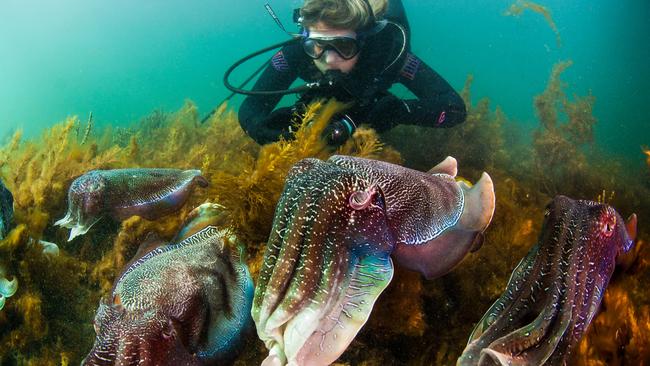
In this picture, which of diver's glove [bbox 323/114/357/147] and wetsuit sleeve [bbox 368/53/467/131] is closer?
diver's glove [bbox 323/114/357/147]

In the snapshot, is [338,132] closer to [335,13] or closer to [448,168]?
[448,168]

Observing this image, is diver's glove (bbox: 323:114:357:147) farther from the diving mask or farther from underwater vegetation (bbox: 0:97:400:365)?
the diving mask

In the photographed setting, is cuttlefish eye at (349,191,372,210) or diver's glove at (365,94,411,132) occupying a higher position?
cuttlefish eye at (349,191,372,210)

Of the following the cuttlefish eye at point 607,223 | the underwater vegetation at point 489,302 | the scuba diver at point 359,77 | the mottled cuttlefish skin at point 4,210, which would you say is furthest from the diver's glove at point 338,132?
the mottled cuttlefish skin at point 4,210

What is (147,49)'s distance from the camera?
4375 inches

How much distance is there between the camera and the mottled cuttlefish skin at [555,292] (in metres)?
1.47

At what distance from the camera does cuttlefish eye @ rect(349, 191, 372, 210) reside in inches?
67.4

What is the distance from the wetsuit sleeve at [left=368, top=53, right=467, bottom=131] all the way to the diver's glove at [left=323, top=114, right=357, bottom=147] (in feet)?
3.17

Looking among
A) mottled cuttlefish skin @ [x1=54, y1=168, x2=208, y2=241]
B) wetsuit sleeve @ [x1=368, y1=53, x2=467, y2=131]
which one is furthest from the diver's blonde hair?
mottled cuttlefish skin @ [x1=54, y1=168, x2=208, y2=241]

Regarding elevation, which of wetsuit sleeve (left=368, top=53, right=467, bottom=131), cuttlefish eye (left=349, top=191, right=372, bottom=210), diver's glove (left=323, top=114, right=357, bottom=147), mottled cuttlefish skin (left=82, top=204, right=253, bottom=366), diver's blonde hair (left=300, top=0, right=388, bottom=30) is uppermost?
diver's blonde hair (left=300, top=0, right=388, bottom=30)

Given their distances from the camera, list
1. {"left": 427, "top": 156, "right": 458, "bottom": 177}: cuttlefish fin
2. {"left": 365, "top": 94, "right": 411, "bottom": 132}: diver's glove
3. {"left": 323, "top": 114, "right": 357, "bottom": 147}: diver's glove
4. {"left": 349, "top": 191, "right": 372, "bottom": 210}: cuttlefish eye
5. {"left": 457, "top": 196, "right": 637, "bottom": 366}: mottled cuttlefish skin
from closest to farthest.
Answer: {"left": 457, "top": 196, "right": 637, "bottom": 366}: mottled cuttlefish skin → {"left": 349, "top": 191, "right": 372, "bottom": 210}: cuttlefish eye → {"left": 427, "top": 156, "right": 458, "bottom": 177}: cuttlefish fin → {"left": 323, "top": 114, "right": 357, "bottom": 147}: diver's glove → {"left": 365, "top": 94, "right": 411, "bottom": 132}: diver's glove

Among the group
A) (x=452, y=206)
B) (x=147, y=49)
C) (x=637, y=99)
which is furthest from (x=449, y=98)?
(x=147, y=49)

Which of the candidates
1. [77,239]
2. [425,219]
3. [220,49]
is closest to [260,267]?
[425,219]

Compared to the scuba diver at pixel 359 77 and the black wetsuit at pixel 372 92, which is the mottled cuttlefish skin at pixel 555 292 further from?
the black wetsuit at pixel 372 92
